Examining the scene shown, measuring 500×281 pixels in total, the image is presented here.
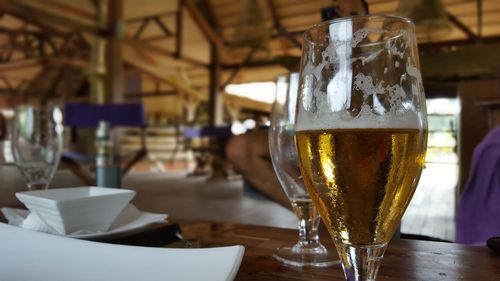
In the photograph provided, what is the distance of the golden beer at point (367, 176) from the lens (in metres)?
0.30

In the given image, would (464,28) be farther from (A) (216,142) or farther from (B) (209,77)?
(B) (209,77)

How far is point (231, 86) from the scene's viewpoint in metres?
9.50

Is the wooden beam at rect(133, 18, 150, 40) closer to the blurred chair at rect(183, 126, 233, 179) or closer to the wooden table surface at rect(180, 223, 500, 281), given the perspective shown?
the blurred chair at rect(183, 126, 233, 179)

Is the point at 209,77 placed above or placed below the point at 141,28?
below

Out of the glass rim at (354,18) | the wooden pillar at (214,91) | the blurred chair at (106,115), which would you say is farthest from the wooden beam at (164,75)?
the glass rim at (354,18)

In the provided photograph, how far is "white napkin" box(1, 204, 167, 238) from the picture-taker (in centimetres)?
46

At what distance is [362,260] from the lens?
0.98ft

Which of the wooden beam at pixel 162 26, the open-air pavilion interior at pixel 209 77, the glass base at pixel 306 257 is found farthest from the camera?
the wooden beam at pixel 162 26

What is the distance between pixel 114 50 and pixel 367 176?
6815 mm

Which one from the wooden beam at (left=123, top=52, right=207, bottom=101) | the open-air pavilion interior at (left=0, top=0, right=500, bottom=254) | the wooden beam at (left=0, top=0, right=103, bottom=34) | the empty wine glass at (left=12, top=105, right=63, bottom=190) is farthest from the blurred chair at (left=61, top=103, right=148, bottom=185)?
the wooden beam at (left=123, top=52, right=207, bottom=101)

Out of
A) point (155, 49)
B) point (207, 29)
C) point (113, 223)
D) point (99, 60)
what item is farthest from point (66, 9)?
point (113, 223)

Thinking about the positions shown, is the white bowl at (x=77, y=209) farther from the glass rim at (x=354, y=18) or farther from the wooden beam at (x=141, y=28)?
the wooden beam at (x=141, y=28)

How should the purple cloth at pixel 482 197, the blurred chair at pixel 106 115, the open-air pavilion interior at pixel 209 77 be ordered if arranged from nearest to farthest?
the purple cloth at pixel 482 197
the open-air pavilion interior at pixel 209 77
the blurred chair at pixel 106 115

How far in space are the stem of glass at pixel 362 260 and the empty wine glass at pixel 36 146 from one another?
610mm
